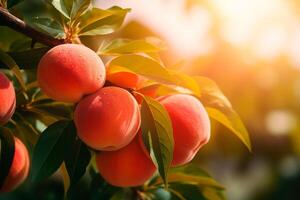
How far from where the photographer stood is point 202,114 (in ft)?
3.18

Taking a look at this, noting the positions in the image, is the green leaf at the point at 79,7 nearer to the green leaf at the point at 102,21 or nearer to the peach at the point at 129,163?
the green leaf at the point at 102,21

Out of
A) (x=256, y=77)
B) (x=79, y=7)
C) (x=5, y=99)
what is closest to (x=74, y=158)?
(x=5, y=99)

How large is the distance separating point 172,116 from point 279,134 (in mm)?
1755

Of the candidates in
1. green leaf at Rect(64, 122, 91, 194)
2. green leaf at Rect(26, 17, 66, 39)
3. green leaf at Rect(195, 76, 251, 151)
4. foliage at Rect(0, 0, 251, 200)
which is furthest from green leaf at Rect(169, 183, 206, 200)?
green leaf at Rect(26, 17, 66, 39)

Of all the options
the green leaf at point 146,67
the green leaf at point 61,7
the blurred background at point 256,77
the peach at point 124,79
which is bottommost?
the blurred background at point 256,77

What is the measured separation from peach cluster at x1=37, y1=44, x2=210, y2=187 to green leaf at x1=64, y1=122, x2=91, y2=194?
38 millimetres

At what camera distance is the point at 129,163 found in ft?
3.10

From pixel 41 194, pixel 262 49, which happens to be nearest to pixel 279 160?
pixel 262 49

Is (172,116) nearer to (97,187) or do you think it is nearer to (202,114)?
(202,114)

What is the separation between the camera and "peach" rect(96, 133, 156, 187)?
3.11ft

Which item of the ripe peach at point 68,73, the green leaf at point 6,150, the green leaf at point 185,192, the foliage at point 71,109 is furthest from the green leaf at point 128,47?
the green leaf at point 185,192

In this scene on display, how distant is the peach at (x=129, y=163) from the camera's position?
0.95 meters

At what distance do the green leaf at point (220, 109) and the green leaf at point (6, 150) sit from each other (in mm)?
343

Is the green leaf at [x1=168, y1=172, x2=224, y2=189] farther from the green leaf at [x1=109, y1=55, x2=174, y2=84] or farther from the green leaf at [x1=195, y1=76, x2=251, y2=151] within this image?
the green leaf at [x1=109, y1=55, x2=174, y2=84]
